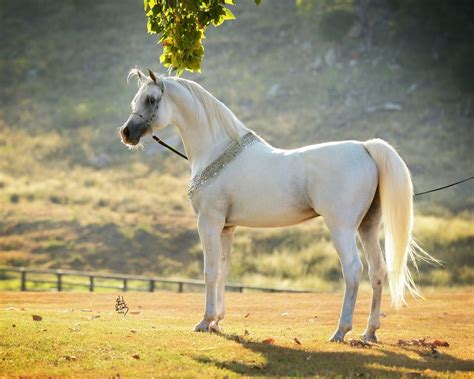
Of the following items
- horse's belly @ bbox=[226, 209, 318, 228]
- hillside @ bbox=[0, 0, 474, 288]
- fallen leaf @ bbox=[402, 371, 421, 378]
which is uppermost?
hillside @ bbox=[0, 0, 474, 288]

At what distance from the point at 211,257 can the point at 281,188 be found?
1.32 meters

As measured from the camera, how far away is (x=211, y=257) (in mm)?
11523

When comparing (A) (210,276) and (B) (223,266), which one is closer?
(A) (210,276)

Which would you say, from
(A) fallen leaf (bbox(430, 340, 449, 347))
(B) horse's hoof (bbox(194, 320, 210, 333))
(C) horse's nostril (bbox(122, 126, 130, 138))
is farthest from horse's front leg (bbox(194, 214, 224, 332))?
(A) fallen leaf (bbox(430, 340, 449, 347))

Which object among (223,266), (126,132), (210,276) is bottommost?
(210,276)

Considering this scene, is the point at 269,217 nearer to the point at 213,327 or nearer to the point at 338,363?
the point at 213,327

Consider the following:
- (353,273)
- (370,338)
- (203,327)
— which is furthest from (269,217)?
(370,338)

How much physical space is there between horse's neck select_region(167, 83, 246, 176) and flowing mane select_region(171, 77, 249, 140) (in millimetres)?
41

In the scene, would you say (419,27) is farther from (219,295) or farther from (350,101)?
(219,295)

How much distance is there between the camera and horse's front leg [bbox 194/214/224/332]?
11.5 metres

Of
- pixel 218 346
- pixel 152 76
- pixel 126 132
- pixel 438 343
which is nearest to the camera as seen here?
pixel 218 346

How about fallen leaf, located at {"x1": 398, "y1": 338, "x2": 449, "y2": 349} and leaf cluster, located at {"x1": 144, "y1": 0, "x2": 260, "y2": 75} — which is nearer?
fallen leaf, located at {"x1": 398, "y1": 338, "x2": 449, "y2": 349}

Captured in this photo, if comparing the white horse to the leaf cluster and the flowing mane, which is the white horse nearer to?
the flowing mane

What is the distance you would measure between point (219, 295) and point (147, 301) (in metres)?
6.18
